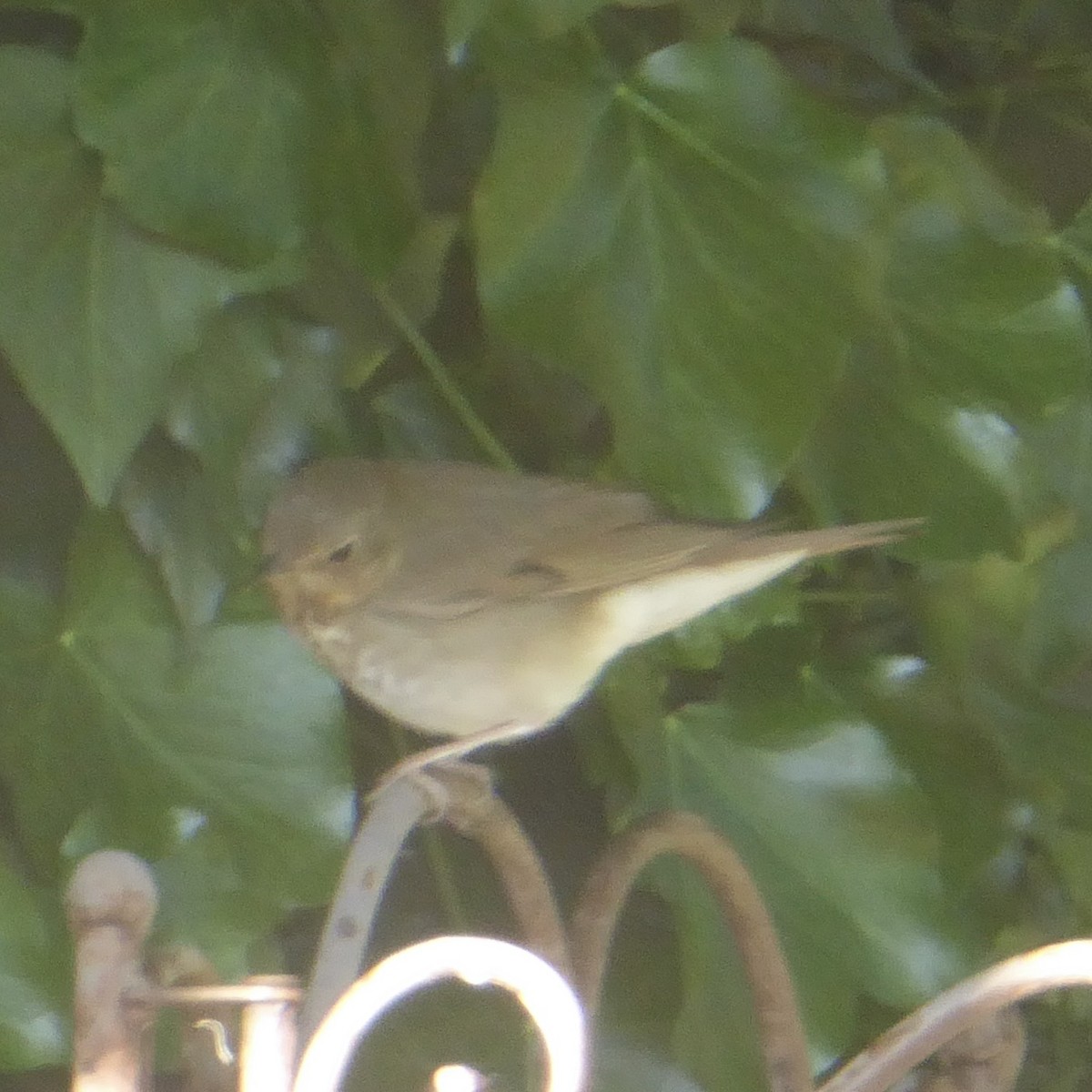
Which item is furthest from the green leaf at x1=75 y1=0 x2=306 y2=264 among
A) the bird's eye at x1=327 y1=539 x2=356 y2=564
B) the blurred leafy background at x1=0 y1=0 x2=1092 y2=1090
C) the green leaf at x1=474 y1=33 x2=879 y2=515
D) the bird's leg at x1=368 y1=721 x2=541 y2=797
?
the bird's leg at x1=368 y1=721 x2=541 y2=797

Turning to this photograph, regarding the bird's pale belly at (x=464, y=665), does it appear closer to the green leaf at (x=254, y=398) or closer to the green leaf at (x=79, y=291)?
the green leaf at (x=254, y=398)

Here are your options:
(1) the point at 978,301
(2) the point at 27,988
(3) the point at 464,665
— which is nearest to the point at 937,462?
(1) the point at 978,301

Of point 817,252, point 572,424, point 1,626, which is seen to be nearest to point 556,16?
point 817,252

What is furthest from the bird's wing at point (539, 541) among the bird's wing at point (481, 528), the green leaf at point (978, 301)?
the green leaf at point (978, 301)

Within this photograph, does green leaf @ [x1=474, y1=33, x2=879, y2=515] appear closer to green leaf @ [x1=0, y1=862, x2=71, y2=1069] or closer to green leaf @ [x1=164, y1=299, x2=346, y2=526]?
green leaf @ [x1=164, y1=299, x2=346, y2=526]

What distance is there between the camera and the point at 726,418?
32.4 inches

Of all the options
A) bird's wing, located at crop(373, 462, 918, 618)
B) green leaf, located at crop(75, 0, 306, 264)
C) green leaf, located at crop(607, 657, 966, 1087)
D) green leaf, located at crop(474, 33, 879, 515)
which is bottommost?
green leaf, located at crop(607, 657, 966, 1087)

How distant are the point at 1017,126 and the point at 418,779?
766mm

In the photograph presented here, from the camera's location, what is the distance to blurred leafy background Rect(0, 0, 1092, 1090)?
0.80 metres

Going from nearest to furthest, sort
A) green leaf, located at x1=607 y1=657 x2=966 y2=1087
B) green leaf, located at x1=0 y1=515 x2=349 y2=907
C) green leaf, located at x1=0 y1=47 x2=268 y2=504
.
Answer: green leaf, located at x1=0 y1=47 x2=268 y2=504 < green leaf, located at x1=0 y1=515 x2=349 y2=907 < green leaf, located at x1=607 y1=657 x2=966 y2=1087

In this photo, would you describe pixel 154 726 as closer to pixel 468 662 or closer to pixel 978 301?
pixel 468 662

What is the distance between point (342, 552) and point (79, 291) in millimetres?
258

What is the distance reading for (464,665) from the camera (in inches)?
37.8

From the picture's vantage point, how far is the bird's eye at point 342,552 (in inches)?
37.5
